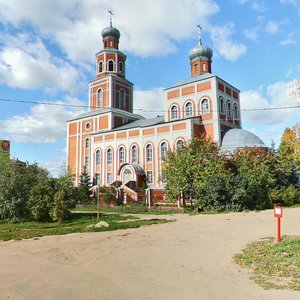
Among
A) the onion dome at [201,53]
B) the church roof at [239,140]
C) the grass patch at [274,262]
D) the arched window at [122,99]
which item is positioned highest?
the onion dome at [201,53]

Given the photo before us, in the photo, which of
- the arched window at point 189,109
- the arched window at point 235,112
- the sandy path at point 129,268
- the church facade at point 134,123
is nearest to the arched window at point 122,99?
the church facade at point 134,123

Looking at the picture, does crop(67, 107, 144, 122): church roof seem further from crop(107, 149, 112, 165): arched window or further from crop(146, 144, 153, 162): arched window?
crop(146, 144, 153, 162): arched window

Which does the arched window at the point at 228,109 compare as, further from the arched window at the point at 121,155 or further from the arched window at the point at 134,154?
the arched window at the point at 121,155

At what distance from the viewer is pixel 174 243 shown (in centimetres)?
1030

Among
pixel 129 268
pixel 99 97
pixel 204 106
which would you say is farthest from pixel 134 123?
pixel 129 268

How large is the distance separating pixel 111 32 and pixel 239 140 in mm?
25902

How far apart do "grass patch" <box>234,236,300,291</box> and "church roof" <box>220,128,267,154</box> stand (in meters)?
22.8

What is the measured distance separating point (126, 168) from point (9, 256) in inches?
1144

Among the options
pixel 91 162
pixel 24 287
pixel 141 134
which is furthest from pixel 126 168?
pixel 24 287

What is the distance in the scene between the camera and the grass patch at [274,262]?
5922 mm

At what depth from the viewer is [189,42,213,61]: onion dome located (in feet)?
132

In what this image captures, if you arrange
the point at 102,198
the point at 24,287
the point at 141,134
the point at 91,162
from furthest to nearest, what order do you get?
1. the point at 91,162
2. the point at 141,134
3. the point at 102,198
4. the point at 24,287

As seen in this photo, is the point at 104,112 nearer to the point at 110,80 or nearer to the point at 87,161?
the point at 110,80

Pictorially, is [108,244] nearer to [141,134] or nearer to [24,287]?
[24,287]
